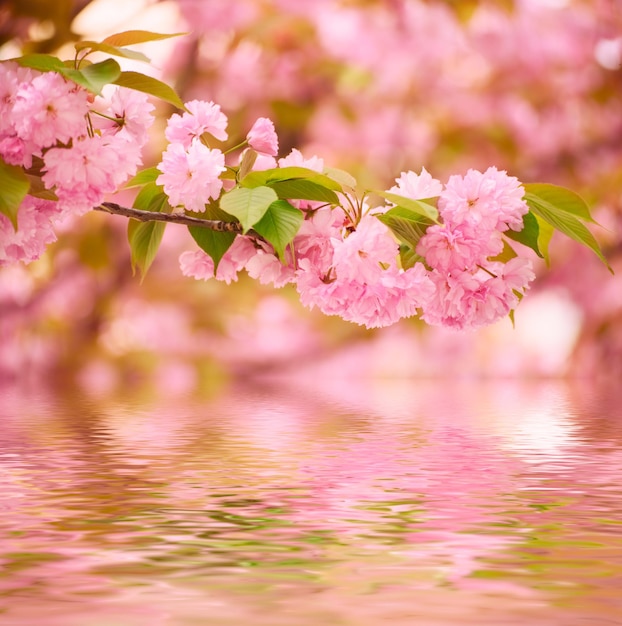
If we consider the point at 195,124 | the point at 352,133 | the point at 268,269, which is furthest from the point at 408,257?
the point at 352,133

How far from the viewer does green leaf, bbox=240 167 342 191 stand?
3.57 ft

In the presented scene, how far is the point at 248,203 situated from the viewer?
1065mm

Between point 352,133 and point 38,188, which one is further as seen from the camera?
point 352,133

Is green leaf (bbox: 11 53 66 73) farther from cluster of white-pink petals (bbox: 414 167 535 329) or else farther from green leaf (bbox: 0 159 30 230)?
cluster of white-pink petals (bbox: 414 167 535 329)

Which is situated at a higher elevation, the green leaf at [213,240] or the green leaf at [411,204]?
the green leaf at [411,204]

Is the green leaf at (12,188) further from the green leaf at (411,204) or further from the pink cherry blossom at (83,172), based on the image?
the green leaf at (411,204)

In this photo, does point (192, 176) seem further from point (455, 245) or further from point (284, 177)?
point (455, 245)

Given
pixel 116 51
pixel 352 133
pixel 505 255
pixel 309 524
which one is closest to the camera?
pixel 309 524

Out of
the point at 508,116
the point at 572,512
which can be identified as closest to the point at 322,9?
the point at 508,116

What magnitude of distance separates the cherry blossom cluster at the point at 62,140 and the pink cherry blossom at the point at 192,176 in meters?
0.04

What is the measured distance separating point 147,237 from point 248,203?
0.62 feet

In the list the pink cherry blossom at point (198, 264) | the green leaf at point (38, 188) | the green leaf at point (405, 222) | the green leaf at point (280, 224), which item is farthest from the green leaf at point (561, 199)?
the green leaf at point (38, 188)

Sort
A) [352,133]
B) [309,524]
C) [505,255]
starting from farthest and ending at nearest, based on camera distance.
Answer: [352,133] < [505,255] < [309,524]

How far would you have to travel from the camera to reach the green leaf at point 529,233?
3.67 ft
